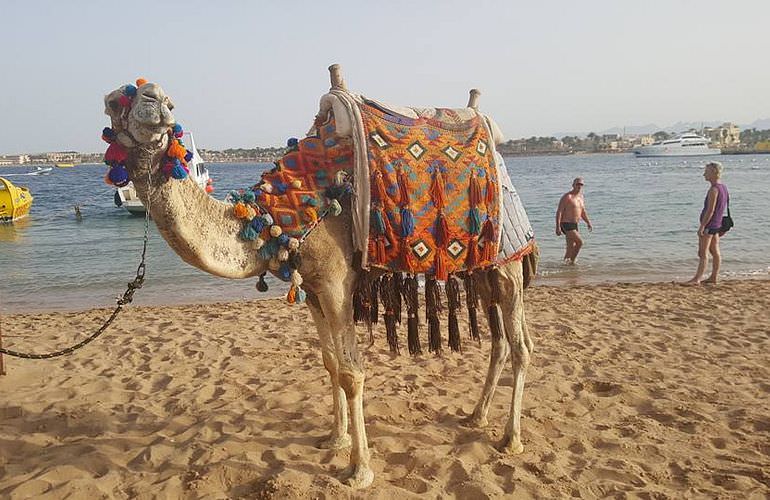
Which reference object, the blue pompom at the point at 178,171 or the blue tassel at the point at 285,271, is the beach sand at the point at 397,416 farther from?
the blue pompom at the point at 178,171

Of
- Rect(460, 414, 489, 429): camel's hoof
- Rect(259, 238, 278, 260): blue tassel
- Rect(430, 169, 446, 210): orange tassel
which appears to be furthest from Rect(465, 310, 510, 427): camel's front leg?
Rect(259, 238, 278, 260): blue tassel

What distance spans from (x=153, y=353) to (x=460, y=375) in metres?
3.38

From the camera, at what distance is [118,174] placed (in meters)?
2.81

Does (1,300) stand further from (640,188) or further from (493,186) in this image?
(640,188)

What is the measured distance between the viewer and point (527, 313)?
8375mm

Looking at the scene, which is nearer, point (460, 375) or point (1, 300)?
point (460, 375)

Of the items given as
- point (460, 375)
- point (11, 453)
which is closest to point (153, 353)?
point (11, 453)

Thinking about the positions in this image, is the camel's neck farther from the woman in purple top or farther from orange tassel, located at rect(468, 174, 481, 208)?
the woman in purple top

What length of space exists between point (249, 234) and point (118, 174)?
704 mm

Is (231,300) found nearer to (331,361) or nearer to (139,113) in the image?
(331,361)

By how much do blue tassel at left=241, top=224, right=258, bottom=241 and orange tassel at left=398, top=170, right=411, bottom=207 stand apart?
814 millimetres

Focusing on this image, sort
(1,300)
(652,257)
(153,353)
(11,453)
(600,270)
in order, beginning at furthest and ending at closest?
1. (652,257)
2. (600,270)
3. (1,300)
4. (153,353)
5. (11,453)

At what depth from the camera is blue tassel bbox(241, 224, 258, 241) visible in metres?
3.22

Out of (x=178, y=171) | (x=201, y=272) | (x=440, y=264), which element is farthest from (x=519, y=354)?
(x=201, y=272)
